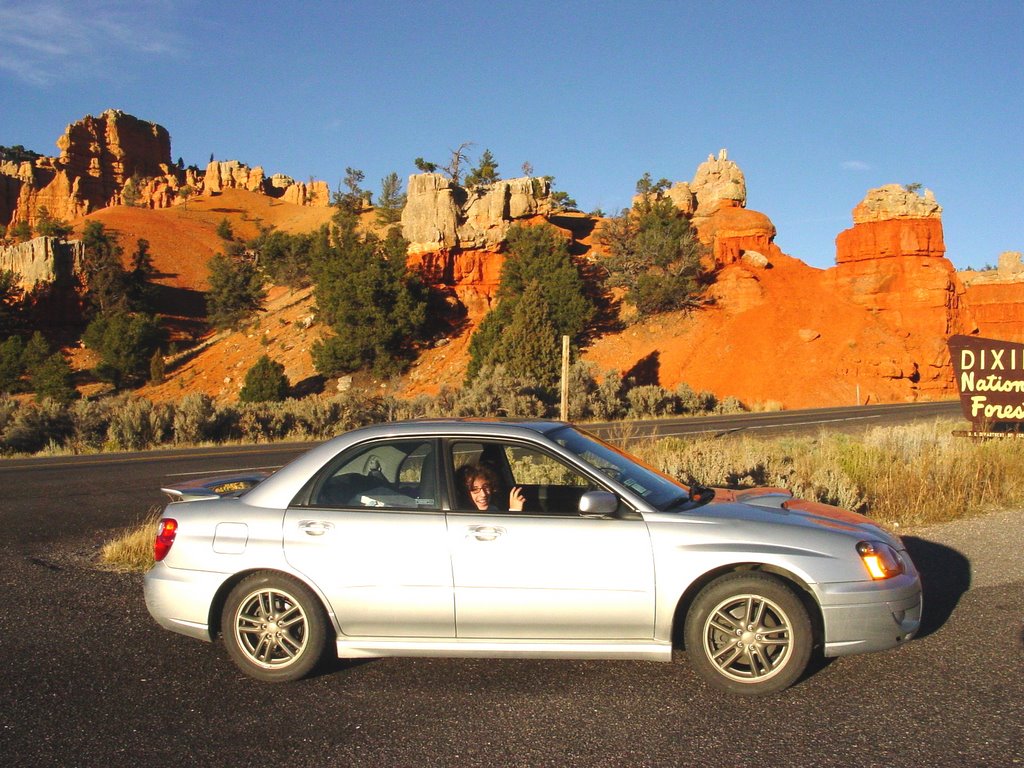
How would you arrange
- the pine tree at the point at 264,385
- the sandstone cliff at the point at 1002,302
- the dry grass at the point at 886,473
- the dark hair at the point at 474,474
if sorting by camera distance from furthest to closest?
the sandstone cliff at the point at 1002,302 < the pine tree at the point at 264,385 < the dry grass at the point at 886,473 < the dark hair at the point at 474,474

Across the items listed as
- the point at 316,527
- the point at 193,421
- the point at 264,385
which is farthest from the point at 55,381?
the point at 316,527

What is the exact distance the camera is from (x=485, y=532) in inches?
189

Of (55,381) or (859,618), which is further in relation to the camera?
(55,381)

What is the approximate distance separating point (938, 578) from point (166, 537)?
5.72 m

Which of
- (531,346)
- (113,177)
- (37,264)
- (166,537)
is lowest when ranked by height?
(166,537)

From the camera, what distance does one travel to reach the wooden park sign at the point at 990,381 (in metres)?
13.8

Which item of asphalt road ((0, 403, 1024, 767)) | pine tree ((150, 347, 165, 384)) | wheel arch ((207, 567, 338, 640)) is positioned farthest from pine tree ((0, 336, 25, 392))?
wheel arch ((207, 567, 338, 640))

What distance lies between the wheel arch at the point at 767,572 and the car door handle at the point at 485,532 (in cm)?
102

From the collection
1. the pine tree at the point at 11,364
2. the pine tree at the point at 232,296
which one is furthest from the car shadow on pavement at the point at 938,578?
the pine tree at the point at 232,296

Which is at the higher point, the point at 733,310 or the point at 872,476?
the point at 733,310

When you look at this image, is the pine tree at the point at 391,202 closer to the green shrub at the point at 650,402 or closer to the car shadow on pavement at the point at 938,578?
the green shrub at the point at 650,402

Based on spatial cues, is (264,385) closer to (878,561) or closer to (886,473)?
(886,473)

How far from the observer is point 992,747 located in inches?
152

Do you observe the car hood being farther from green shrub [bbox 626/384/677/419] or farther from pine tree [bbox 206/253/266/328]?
pine tree [bbox 206/253/266/328]
